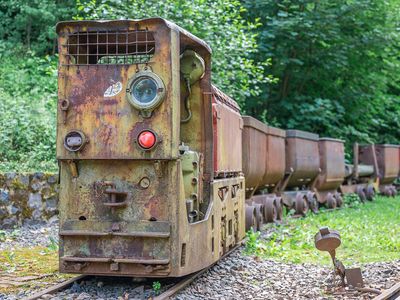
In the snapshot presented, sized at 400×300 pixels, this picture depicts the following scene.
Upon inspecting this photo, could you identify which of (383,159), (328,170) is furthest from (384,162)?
(328,170)

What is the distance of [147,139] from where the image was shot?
6.71 meters

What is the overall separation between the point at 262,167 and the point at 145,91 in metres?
8.36

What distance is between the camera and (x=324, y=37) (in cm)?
2466

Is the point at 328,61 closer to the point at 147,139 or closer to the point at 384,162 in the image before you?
the point at 384,162

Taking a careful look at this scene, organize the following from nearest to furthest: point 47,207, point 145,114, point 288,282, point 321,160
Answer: point 145,114, point 288,282, point 47,207, point 321,160

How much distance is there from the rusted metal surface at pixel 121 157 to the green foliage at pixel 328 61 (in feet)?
56.9

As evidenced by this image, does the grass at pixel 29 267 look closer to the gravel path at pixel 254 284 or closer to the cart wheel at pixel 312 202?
the gravel path at pixel 254 284

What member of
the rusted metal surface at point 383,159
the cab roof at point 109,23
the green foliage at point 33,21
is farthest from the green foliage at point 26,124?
the rusted metal surface at point 383,159

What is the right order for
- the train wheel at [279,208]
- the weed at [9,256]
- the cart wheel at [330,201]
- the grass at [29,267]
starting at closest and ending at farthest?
the grass at [29,267], the weed at [9,256], the train wheel at [279,208], the cart wheel at [330,201]

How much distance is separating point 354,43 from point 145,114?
66.5 ft

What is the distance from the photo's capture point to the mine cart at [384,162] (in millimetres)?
27280

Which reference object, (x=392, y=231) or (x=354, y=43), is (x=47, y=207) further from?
(x=354, y=43)

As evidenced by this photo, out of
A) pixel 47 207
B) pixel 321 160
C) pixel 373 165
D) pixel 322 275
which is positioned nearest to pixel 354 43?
pixel 373 165

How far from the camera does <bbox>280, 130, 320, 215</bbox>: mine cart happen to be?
18062 mm
